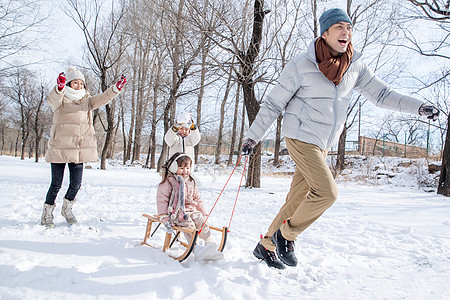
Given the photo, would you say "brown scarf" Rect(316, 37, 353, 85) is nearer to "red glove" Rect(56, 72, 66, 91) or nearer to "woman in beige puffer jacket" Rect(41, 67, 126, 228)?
"woman in beige puffer jacket" Rect(41, 67, 126, 228)

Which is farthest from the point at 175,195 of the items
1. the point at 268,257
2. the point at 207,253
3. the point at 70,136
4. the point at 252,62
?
the point at 252,62

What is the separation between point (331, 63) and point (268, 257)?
173cm

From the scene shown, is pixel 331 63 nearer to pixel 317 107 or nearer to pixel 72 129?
pixel 317 107

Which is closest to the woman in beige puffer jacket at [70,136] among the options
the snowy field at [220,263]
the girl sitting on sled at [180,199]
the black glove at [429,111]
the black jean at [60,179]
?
the black jean at [60,179]

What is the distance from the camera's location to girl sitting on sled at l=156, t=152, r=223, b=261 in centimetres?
309

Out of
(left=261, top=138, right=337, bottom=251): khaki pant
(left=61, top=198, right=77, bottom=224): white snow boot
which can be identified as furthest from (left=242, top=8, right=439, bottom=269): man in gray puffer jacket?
(left=61, top=198, right=77, bottom=224): white snow boot

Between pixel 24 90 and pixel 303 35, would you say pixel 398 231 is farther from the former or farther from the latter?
pixel 24 90

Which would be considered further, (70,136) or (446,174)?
(446,174)

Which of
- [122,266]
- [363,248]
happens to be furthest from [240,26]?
[122,266]

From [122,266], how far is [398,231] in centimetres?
366

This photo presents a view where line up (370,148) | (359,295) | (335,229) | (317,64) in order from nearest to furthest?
(359,295) < (317,64) < (335,229) < (370,148)

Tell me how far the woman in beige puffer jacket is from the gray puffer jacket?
2077 mm

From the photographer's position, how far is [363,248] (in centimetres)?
335

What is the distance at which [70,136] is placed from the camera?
3.66 m
